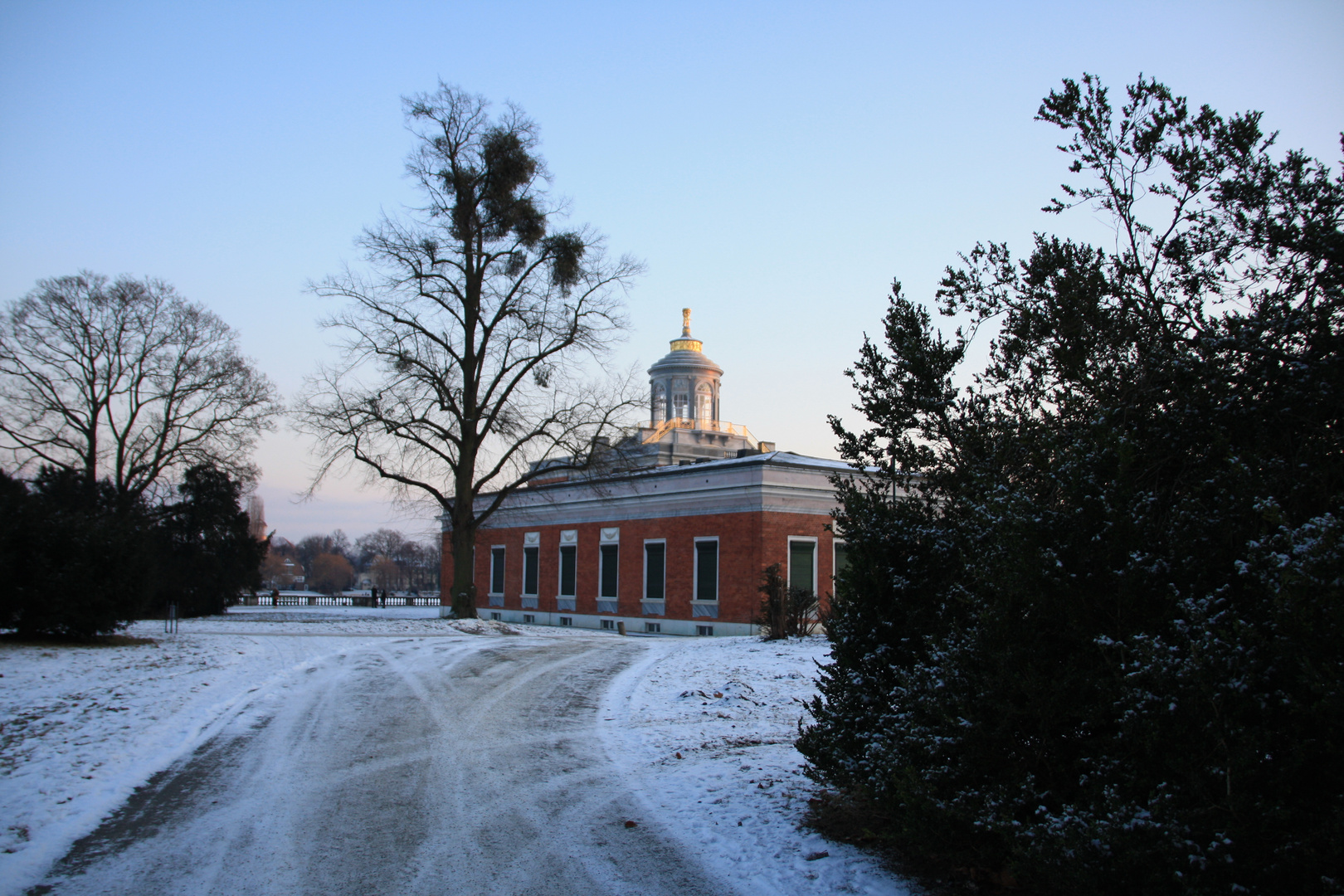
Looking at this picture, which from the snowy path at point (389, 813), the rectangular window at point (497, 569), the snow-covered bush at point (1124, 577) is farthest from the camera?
the rectangular window at point (497, 569)

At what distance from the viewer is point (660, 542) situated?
36031mm

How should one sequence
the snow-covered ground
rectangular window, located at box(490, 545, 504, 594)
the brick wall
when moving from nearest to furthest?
the snow-covered ground → the brick wall → rectangular window, located at box(490, 545, 504, 594)

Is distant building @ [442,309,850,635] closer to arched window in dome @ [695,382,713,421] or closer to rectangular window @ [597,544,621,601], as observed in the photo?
rectangular window @ [597,544,621,601]

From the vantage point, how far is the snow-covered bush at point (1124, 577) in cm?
346

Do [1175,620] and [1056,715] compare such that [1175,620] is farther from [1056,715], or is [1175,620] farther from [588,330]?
[588,330]

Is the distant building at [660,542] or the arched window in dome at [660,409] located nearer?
the distant building at [660,542]

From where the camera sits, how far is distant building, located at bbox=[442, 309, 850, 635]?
32312 millimetres

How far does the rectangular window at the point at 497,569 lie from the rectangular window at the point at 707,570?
50.4 ft

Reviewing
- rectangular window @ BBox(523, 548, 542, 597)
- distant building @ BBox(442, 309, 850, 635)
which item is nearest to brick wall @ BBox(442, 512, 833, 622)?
distant building @ BBox(442, 309, 850, 635)

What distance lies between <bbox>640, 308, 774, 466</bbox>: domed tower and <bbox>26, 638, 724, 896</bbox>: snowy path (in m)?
37.2

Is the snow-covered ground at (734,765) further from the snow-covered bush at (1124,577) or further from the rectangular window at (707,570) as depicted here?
the rectangular window at (707,570)

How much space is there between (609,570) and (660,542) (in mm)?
3711

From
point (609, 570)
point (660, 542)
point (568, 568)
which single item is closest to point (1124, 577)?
point (660, 542)

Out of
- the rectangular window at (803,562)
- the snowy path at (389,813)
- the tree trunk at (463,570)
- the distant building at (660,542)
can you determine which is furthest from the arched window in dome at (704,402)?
Answer: the snowy path at (389,813)
